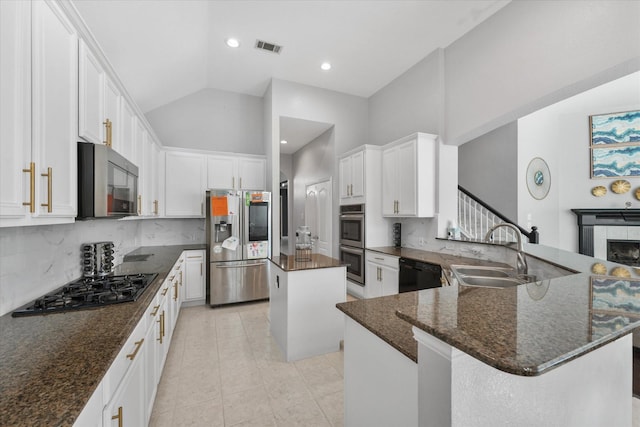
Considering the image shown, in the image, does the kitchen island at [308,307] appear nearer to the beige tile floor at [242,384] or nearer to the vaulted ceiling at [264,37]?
the beige tile floor at [242,384]

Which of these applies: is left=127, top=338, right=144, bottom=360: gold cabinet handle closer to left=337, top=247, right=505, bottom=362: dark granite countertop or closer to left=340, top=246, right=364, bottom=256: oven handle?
left=337, top=247, right=505, bottom=362: dark granite countertop

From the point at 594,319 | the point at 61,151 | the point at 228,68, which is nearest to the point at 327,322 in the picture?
the point at 594,319

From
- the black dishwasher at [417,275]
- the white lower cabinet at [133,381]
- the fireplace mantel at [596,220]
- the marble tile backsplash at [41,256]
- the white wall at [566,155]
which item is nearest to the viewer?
the white lower cabinet at [133,381]

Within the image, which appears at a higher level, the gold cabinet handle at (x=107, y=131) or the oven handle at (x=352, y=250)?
the gold cabinet handle at (x=107, y=131)

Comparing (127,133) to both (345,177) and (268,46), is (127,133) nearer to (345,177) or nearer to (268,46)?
(268,46)

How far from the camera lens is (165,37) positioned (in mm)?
2789

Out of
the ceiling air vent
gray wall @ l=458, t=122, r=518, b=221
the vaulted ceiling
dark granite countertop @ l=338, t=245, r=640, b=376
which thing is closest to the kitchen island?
dark granite countertop @ l=338, t=245, r=640, b=376

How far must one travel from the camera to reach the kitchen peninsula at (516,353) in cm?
59

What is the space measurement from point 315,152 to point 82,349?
502cm

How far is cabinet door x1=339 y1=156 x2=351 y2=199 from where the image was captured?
449 cm

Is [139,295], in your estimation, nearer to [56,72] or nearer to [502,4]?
[56,72]

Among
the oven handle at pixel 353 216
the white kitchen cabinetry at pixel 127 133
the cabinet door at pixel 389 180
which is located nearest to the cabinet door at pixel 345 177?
the oven handle at pixel 353 216

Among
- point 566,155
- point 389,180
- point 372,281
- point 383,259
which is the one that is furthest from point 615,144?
point 372,281

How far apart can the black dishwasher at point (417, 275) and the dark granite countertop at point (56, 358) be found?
266cm
